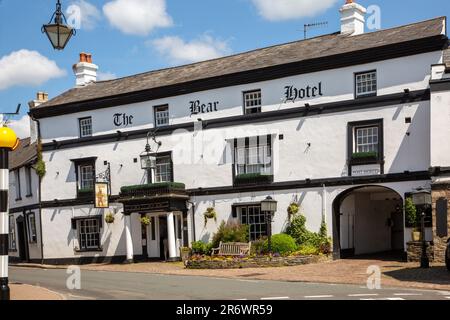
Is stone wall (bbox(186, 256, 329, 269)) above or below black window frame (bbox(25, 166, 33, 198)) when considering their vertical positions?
below

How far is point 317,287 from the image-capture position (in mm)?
15742

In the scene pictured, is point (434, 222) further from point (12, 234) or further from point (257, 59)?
point (12, 234)

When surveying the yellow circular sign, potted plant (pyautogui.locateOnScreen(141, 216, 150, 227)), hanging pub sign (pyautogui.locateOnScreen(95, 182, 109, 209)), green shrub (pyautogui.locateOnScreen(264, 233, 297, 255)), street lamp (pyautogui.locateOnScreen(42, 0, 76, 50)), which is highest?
street lamp (pyautogui.locateOnScreen(42, 0, 76, 50))

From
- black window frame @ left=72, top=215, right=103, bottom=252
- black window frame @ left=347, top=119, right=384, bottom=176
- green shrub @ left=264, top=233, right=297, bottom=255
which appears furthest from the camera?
black window frame @ left=72, top=215, right=103, bottom=252

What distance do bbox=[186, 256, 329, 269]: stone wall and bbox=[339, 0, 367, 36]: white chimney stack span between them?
11.0 metres

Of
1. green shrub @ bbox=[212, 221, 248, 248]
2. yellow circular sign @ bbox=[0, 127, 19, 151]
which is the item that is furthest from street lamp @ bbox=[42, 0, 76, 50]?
green shrub @ bbox=[212, 221, 248, 248]

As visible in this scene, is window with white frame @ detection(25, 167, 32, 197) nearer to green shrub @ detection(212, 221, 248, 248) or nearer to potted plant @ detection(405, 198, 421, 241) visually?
green shrub @ detection(212, 221, 248, 248)

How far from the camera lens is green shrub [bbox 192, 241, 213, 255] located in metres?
26.2

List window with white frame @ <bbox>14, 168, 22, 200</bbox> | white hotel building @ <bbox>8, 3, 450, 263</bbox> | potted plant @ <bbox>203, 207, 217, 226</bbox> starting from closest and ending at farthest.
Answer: white hotel building @ <bbox>8, 3, 450, 263</bbox>
potted plant @ <bbox>203, 207, 217, 226</bbox>
window with white frame @ <bbox>14, 168, 22, 200</bbox>

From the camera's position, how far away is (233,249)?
993 inches

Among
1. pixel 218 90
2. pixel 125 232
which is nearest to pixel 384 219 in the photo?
pixel 218 90

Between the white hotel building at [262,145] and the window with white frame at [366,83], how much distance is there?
0.19 ft

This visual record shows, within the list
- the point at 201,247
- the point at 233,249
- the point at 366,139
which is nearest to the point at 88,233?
the point at 201,247

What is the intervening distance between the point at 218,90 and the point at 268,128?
3407 millimetres
